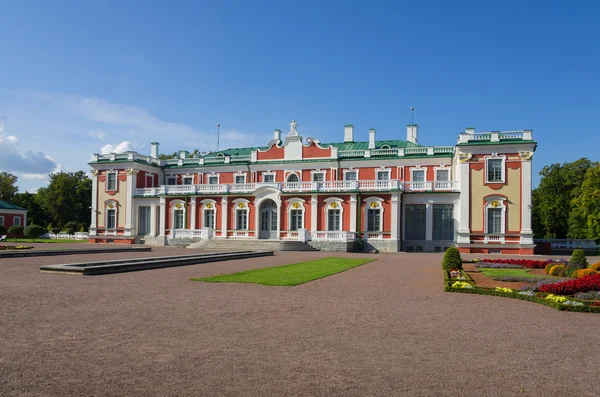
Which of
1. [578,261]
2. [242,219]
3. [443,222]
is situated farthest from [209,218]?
[578,261]

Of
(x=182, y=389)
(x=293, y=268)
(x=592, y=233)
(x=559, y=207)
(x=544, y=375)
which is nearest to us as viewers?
(x=182, y=389)

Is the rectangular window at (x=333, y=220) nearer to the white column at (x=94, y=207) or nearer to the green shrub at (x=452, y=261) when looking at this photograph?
the green shrub at (x=452, y=261)

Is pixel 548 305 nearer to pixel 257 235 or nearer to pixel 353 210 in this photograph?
pixel 353 210

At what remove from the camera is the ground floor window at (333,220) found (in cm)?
3841

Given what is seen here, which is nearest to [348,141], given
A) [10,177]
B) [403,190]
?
[403,190]

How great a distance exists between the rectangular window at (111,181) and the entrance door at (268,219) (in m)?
15.0

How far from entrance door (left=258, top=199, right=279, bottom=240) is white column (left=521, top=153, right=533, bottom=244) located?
18.8 meters

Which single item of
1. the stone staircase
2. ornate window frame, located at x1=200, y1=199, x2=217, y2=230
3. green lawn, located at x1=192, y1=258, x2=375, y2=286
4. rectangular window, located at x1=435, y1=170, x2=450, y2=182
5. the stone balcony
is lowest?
the stone staircase

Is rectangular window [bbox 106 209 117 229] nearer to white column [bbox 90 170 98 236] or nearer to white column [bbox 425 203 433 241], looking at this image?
white column [bbox 90 170 98 236]

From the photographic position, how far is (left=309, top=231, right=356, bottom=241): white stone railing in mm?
35906

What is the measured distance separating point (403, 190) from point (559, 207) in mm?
30106

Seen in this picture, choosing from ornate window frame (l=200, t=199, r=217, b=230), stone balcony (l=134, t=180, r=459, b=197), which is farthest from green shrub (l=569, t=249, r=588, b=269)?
ornate window frame (l=200, t=199, r=217, b=230)

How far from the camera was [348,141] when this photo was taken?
47.1 meters

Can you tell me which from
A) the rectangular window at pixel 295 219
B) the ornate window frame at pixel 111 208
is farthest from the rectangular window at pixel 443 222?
the ornate window frame at pixel 111 208
